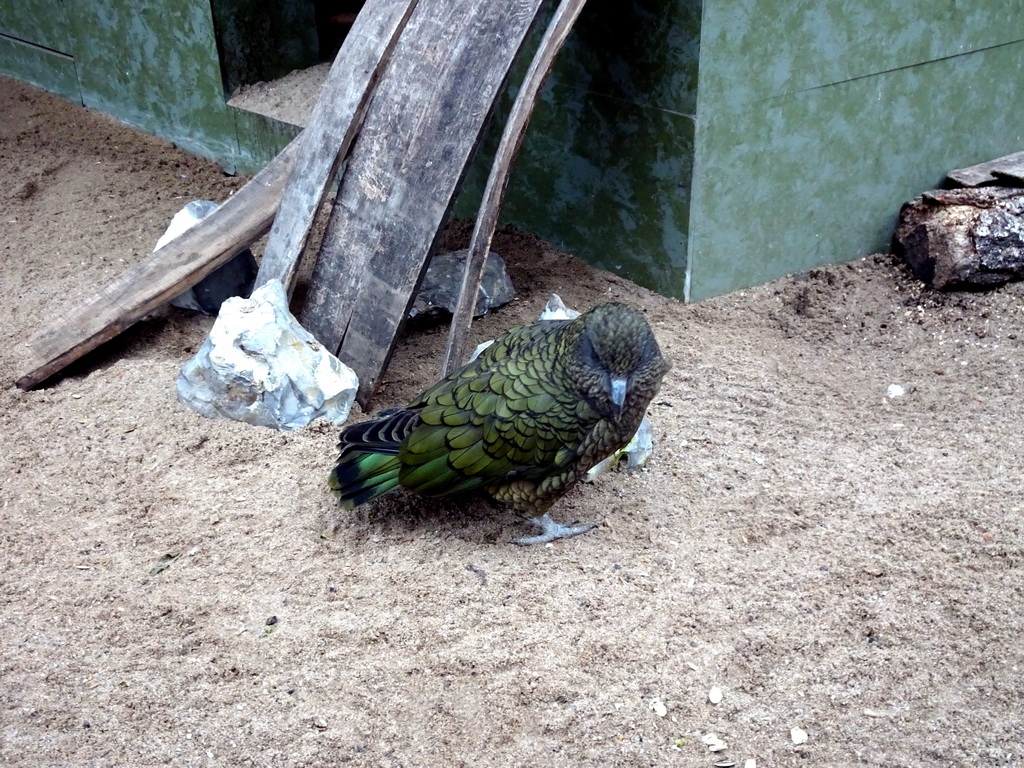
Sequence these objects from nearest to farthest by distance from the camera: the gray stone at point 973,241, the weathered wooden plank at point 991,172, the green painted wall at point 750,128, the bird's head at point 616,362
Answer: the bird's head at point 616,362, the green painted wall at point 750,128, the gray stone at point 973,241, the weathered wooden plank at point 991,172

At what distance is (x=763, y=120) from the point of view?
15.3 feet

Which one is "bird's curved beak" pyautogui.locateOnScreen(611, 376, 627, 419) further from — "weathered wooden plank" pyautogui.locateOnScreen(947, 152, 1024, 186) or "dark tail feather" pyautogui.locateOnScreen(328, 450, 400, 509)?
"weathered wooden plank" pyautogui.locateOnScreen(947, 152, 1024, 186)

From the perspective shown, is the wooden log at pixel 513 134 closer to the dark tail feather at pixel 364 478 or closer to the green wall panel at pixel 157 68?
the dark tail feather at pixel 364 478

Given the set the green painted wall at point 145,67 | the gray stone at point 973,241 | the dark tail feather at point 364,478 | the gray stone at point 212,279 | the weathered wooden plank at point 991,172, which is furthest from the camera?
the green painted wall at point 145,67

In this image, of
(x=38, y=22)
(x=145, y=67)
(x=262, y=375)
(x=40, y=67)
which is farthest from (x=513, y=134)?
(x=40, y=67)

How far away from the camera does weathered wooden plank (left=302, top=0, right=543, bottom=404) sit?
13.1ft

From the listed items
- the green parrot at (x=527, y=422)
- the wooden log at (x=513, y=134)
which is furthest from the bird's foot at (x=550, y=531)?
the wooden log at (x=513, y=134)

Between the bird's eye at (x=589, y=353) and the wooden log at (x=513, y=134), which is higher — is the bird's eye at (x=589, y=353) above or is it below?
below

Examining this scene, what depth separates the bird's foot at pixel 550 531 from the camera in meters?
3.46

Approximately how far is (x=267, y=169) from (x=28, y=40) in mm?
3783

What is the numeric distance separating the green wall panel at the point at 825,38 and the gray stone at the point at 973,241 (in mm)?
751

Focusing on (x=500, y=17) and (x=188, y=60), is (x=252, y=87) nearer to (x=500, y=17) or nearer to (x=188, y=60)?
(x=188, y=60)

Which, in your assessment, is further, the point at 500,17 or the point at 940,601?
the point at 500,17

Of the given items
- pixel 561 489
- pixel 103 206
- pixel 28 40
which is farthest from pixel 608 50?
pixel 28 40
